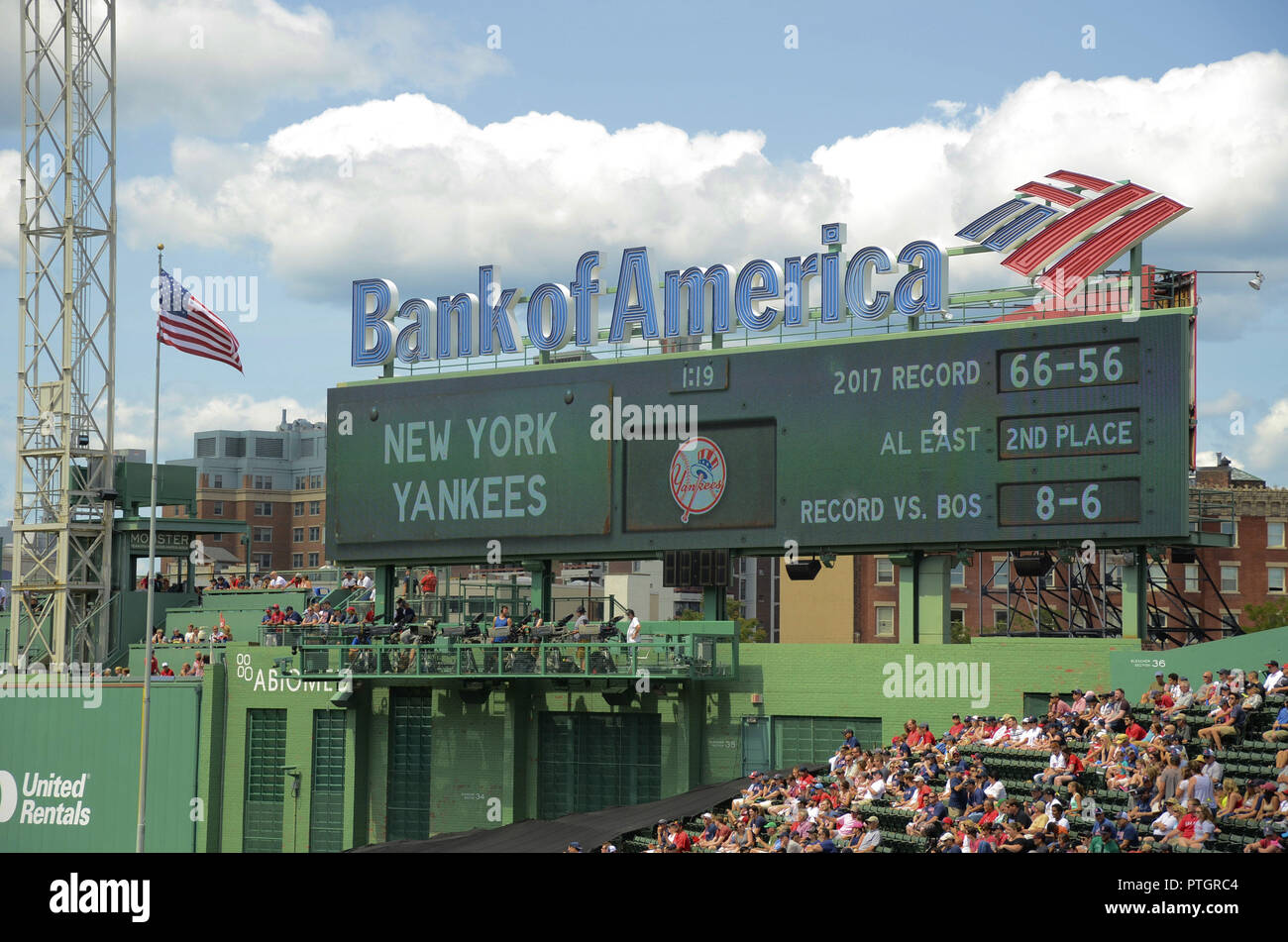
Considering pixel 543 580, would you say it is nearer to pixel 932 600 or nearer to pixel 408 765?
pixel 408 765

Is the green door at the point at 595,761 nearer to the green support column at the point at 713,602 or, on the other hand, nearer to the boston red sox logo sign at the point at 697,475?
the green support column at the point at 713,602

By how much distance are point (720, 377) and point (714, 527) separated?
9.89ft

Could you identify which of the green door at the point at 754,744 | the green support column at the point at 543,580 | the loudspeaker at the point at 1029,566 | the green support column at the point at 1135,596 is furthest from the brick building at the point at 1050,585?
the green support column at the point at 1135,596

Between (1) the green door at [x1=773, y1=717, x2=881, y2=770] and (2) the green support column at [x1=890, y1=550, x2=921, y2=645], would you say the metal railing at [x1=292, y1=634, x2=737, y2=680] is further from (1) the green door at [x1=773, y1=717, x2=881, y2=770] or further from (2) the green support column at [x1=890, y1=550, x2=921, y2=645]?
(2) the green support column at [x1=890, y1=550, x2=921, y2=645]

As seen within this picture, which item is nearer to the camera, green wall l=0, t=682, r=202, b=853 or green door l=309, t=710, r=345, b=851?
green door l=309, t=710, r=345, b=851

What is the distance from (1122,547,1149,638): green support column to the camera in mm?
26625

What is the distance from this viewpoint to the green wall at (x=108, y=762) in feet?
120

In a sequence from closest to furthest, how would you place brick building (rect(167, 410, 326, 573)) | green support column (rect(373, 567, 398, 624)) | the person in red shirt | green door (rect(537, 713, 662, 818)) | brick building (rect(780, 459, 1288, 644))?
the person in red shirt → green door (rect(537, 713, 662, 818)) → green support column (rect(373, 567, 398, 624)) → brick building (rect(780, 459, 1288, 644)) → brick building (rect(167, 410, 326, 573))

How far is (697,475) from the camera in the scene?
3050cm

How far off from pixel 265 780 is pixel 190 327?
1072 cm

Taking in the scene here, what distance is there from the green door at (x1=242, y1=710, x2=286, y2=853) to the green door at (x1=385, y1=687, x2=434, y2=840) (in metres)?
3.02

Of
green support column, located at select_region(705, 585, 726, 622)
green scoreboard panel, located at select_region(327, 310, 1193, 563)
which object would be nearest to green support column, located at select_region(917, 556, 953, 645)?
green scoreboard panel, located at select_region(327, 310, 1193, 563)

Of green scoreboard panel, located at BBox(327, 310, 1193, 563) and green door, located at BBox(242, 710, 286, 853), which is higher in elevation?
green scoreboard panel, located at BBox(327, 310, 1193, 563)
